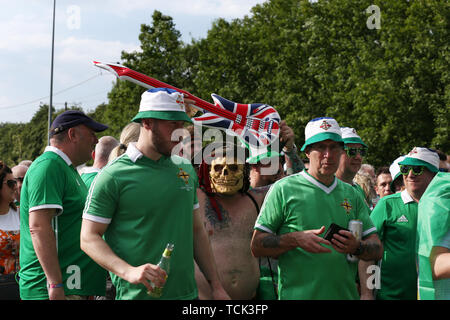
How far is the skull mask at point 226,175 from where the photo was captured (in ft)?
14.2

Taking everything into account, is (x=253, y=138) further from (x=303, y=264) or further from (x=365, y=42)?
(x=365, y=42)

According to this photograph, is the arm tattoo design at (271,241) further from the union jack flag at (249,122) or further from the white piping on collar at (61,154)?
the white piping on collar at (61,154)

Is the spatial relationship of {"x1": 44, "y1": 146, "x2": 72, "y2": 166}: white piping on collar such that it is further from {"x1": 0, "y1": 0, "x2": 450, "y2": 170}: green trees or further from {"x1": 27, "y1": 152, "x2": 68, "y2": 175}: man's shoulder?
{"x1": 0, "y1": 0, "x2": 450, "y2": 170}: green trees

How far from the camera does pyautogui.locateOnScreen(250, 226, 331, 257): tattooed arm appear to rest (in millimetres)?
3666

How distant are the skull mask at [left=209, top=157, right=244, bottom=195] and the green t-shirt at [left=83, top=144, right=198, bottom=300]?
93 centimetres

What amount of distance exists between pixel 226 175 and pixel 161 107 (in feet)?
3.66

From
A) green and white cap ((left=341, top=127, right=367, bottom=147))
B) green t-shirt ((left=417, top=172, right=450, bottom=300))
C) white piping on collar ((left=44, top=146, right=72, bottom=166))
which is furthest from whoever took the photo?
green and white cap ((left=341, top=127, right=367, bottom=147))

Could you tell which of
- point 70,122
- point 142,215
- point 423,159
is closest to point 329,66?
point 423,159

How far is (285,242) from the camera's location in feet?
12.4

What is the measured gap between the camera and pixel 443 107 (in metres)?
19.7

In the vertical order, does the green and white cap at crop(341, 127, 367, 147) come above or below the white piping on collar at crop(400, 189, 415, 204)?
above

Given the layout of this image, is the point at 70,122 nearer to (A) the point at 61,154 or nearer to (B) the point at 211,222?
(A) the point at 61,154

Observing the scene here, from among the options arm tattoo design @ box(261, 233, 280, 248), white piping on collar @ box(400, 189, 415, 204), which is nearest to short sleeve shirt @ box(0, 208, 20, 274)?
arm tattoo design @ box(261, 233, 280, 248)
